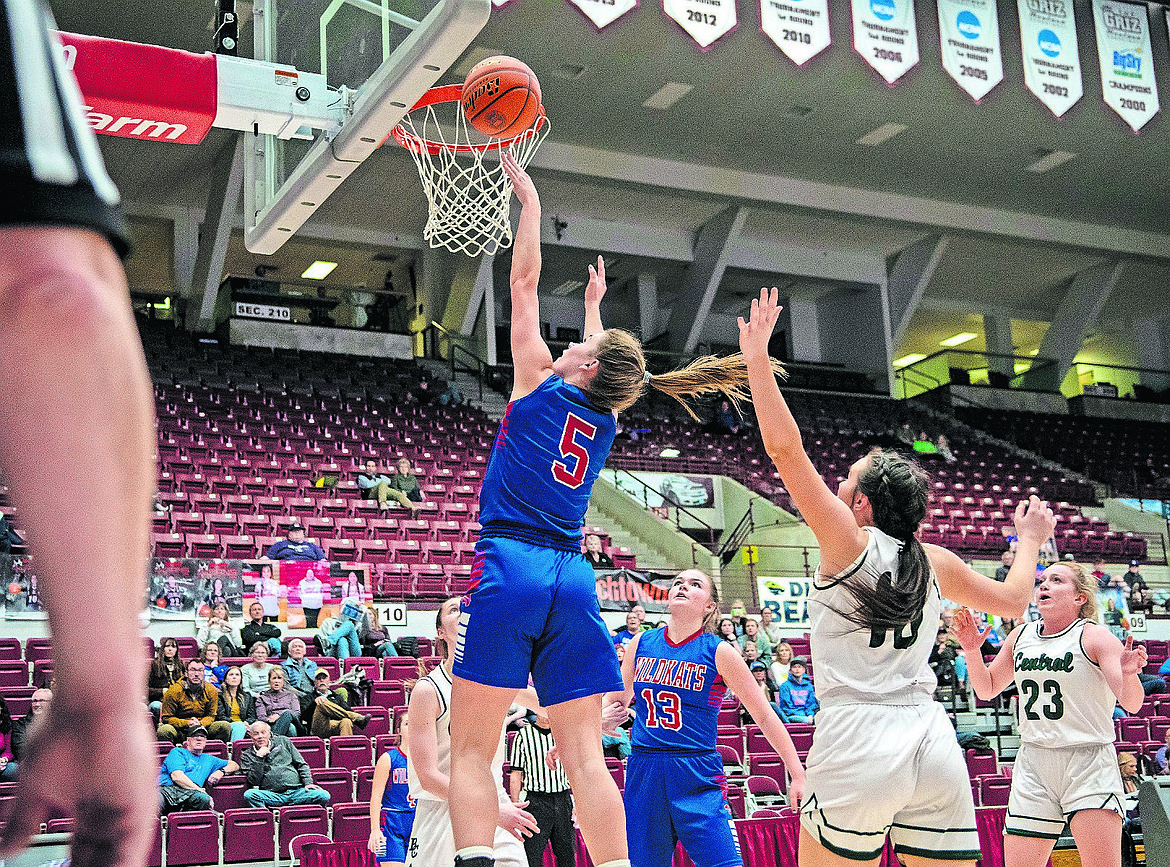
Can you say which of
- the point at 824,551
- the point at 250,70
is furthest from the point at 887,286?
the point at 824,551

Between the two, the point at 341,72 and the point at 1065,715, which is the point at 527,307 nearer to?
the point at 341,72

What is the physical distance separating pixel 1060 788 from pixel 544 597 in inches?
127

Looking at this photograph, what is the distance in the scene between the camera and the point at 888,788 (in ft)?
11.0

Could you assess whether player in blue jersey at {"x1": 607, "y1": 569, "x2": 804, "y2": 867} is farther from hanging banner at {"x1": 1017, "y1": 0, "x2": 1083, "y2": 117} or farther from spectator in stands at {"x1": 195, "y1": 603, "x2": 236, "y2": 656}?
hanging banner at {"x1": 1017, "y1": 0, "x2": 1083, "y2": 117}

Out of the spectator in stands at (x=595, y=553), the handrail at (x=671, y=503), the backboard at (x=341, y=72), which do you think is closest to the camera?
the backboard at (x=341, y=72)

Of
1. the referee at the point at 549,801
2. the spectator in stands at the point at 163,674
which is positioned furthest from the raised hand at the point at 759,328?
the spectator in stands at the point at 163,674

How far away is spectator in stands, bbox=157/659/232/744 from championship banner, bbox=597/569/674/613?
18.0 ft

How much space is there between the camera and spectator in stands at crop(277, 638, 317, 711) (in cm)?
993

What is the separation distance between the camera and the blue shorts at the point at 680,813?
5.42 meters

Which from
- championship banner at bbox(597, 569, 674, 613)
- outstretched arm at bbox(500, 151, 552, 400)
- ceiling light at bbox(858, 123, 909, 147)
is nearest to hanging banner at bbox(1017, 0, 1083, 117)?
ceiling light at bbox(858, 123, 909, 147)

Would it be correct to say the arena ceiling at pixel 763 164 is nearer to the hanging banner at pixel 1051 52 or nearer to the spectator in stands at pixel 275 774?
the hanging banner at pixel 1051 52

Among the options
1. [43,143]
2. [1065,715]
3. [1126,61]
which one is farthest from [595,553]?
[43,143]

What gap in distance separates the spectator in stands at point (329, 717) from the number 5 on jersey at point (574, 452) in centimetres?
665

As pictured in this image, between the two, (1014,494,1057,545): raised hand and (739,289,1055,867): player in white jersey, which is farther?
(1014,494,1057,545): raised hand
